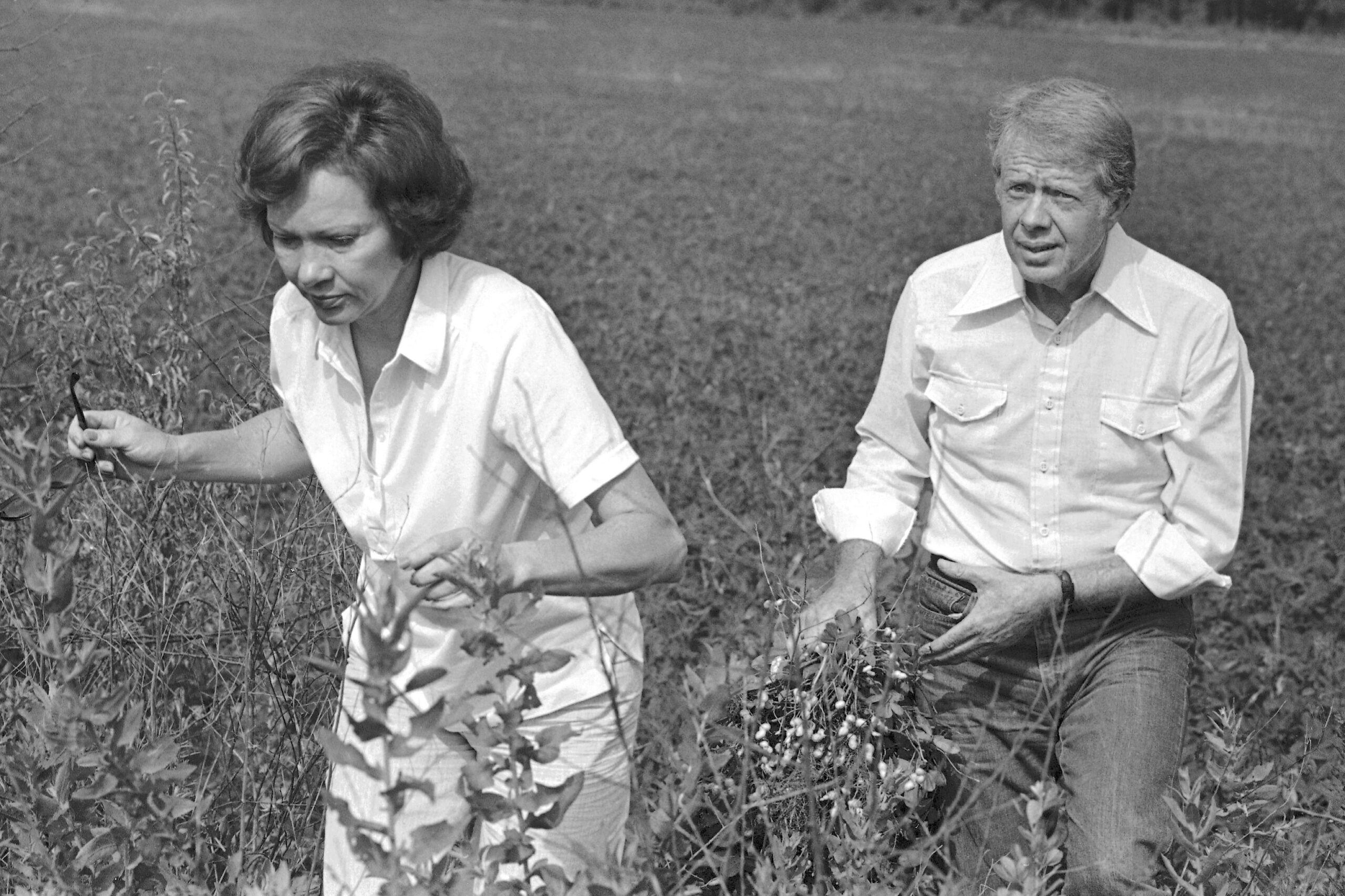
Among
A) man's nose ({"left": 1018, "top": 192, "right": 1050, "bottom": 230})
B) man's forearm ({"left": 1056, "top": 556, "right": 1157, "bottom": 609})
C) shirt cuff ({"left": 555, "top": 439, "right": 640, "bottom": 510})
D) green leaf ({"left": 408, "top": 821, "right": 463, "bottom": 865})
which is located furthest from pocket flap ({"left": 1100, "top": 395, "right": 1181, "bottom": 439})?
green leaf ({"left": 408, "top": 821, "right": 463, "bottom": 865})

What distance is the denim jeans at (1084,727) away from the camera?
2730mm

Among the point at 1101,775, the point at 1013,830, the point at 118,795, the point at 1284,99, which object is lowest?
the point at 1284,99

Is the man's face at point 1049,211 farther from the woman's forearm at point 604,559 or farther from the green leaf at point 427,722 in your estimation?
the green leaf at point 427,722

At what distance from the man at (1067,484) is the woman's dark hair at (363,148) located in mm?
973

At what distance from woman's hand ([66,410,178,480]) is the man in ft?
3.59

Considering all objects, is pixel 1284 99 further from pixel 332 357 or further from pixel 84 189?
pixel 332 357

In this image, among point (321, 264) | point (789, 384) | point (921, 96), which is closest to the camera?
point (321, 264)

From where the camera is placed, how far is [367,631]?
4.85ft

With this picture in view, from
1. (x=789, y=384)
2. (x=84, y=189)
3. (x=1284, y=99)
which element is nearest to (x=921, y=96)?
(x=1284, y=99)

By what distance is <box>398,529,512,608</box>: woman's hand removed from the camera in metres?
1.67

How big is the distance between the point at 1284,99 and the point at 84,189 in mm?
24236

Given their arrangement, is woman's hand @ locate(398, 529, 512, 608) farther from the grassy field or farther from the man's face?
the man's face

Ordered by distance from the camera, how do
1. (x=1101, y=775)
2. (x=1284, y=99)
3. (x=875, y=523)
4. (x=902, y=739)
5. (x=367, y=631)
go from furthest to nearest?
1. (x=1284, y=99)
2. (x=875, y=523)
3. (x=1101, y=775)
4. (x=902, y=739)
5. (x=367, y=631)

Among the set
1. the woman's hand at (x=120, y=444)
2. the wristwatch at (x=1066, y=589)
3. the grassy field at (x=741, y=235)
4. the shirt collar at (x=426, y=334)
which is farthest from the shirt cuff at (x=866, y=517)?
the woman's hand at (x=120, y=444)
